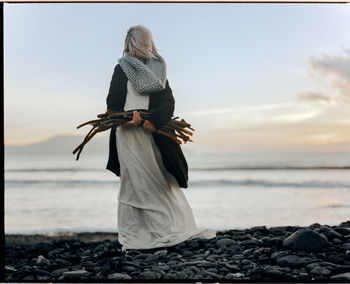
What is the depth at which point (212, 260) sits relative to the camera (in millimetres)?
4109

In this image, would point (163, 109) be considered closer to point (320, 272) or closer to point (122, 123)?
point (122, 123)

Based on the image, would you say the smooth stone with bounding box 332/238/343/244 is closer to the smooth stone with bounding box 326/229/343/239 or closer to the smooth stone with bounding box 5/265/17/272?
the smooth stone with bounding box 326/229/343/239

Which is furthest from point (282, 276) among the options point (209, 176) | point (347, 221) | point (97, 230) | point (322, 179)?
point (322, 179)

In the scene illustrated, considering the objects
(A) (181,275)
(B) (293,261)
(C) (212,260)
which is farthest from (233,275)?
(B) (293,261)

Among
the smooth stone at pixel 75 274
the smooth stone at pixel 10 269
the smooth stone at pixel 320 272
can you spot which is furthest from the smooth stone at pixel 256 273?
the smooth stone at pixel 10 269

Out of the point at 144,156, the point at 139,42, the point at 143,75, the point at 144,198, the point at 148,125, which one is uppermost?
the point at 139,42

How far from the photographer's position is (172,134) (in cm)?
448

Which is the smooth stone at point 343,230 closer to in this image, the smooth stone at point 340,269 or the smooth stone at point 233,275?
the smooth stone at point 340,269

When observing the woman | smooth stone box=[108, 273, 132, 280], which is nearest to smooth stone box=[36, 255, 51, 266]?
the woman

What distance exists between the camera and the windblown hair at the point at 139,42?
14.7ft

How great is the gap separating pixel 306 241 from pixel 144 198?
140 cm

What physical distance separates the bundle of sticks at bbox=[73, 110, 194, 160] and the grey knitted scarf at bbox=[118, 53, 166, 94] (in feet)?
0.70

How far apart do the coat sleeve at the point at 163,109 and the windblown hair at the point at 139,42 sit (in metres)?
0.36

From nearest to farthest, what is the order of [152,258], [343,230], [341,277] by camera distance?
[341,277] → [152,258] → [343,230]
